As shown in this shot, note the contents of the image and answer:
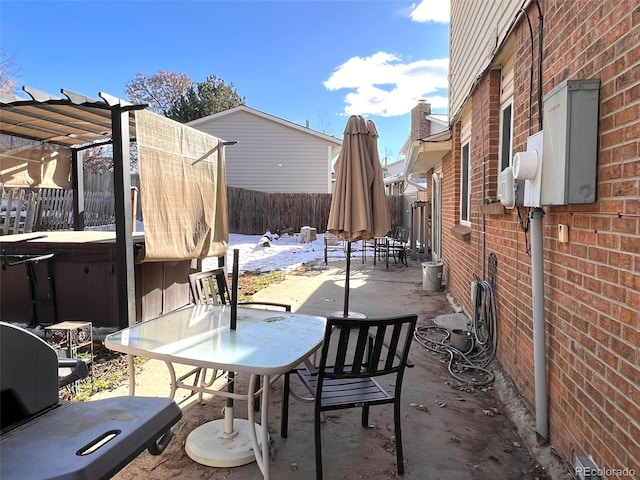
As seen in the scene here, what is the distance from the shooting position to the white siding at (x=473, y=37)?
414 centimetres

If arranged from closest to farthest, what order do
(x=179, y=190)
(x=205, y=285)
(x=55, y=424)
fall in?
(x=55, y=424), (x=205, y=285), (x=179, y=190)

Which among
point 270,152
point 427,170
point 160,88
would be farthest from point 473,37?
point 160,88

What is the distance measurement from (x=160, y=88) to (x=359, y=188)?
3027 centimetres

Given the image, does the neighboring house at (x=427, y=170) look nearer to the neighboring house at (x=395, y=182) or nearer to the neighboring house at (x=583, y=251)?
the neighboring house at (x=583, y=251)

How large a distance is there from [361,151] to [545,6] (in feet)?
7.60

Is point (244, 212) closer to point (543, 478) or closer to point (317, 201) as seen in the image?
point (317, 201)

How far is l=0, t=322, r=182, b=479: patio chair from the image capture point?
2.89 ft

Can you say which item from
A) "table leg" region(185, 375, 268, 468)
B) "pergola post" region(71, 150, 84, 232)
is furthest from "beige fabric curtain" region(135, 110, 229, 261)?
"pergola post" region(71, 150, 84, 232)

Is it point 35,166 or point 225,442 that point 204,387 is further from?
point 35,166

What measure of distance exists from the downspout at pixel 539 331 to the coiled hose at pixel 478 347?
1142 mm

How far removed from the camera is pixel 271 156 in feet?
63.6

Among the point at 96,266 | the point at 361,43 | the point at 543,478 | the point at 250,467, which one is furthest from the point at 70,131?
the point at 361,43

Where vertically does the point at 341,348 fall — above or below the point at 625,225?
below

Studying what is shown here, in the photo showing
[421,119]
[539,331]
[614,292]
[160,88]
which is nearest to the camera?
[614,292]
